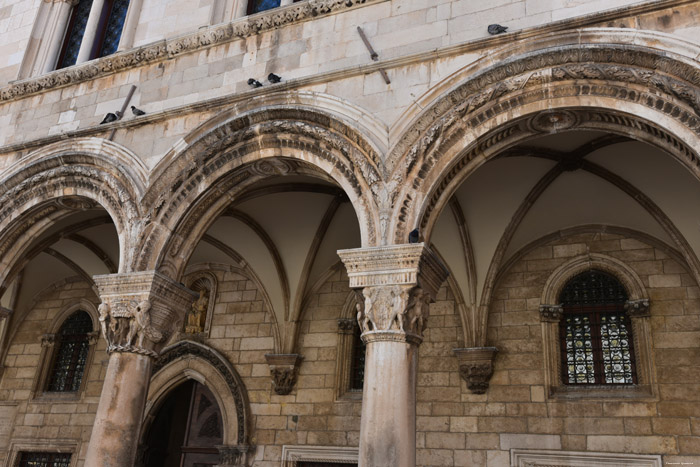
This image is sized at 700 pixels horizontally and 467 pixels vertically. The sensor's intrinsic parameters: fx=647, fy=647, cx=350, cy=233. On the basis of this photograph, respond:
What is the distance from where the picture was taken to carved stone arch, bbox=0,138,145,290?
7.33 metres

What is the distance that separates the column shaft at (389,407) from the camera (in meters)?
5.02

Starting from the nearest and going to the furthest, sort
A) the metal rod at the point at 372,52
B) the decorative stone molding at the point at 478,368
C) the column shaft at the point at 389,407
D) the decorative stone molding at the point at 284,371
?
the column shaft at the point at 389,407 → the metal rod at the point at 372,52 → the decorative stone molding at the point at 478,368 → the decorative stone molding at the point at 284,371

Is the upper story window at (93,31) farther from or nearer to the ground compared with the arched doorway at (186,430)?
farther from the ground

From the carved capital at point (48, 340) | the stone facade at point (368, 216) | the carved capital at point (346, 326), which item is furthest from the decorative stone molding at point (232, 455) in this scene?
the carved capital at point (48, 340)

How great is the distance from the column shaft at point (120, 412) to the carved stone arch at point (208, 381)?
9.28 ft

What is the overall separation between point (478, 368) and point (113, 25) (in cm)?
716

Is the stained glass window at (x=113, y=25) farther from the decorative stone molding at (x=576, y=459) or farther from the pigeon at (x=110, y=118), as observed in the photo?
the decorative stone molding at (x=576, y=459)

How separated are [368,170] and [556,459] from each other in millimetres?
4137

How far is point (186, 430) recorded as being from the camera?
9.72 meters

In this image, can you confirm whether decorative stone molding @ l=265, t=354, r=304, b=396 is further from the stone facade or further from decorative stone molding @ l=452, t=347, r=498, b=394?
decorative stone molding @ l=452, t=347, r=498, b=394

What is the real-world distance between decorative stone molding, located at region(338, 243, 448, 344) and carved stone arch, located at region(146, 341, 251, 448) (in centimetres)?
441

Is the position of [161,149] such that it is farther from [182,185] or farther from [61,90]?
[61,90]

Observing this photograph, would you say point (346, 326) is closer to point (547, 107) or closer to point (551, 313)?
point (551, 313)

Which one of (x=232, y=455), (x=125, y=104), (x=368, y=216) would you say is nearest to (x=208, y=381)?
(x=232, y=455)
